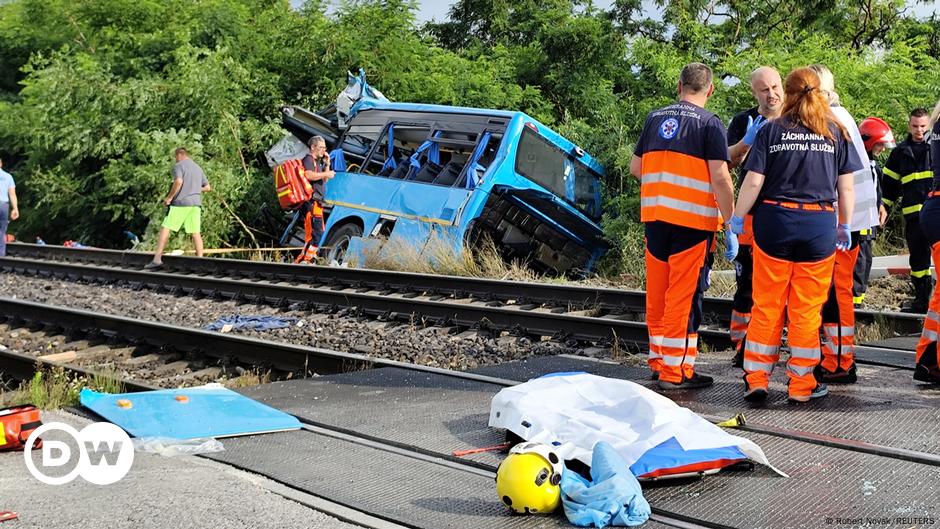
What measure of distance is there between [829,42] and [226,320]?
1210 cm

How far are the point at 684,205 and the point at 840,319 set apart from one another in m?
1.31

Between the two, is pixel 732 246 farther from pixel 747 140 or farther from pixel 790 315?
pixel 790 315

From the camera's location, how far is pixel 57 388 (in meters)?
6.81

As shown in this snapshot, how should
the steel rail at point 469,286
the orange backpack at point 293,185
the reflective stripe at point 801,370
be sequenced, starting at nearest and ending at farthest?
1. the reflective stripe at point 801,370
2. the steel rail at point 469,286
3. the orange backpack at point 293,185

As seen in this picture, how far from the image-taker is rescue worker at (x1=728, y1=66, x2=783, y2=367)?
6.46 m

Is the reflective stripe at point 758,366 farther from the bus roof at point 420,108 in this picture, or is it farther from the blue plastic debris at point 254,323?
the bus roof at point 420,108

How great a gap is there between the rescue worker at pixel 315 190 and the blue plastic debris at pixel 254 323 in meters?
5.20

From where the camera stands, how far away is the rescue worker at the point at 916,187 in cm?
961

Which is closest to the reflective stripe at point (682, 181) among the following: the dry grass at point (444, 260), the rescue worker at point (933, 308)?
the rescue worker at point (933, 308)

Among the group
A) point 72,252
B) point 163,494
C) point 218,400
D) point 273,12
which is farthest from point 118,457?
point 273,12

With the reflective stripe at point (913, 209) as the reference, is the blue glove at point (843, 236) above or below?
below

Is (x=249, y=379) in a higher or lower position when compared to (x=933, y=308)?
lower

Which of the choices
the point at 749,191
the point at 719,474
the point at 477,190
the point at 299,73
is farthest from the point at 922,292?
the point at 299,73

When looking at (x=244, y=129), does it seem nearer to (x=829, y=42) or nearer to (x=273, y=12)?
(x=273, y=12)
